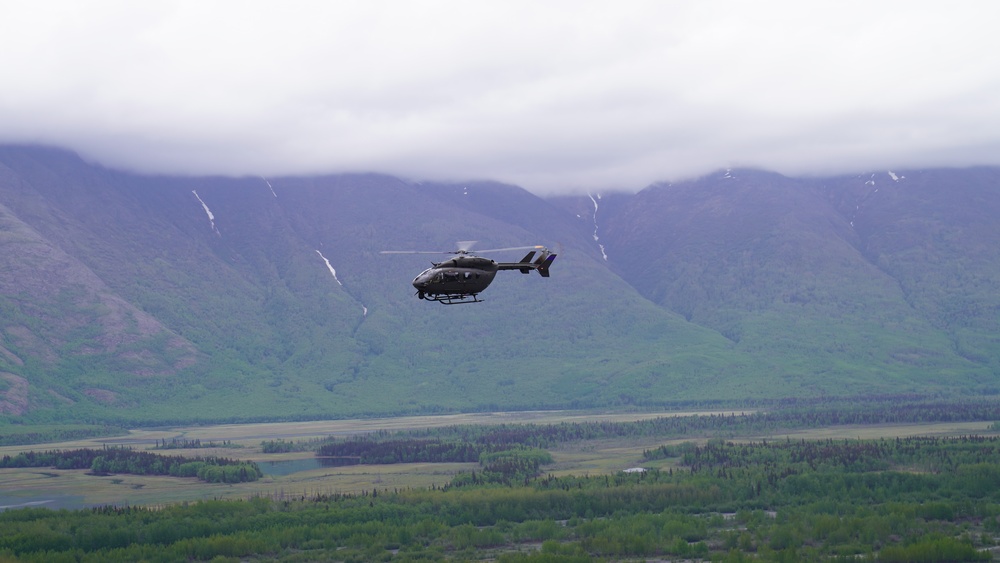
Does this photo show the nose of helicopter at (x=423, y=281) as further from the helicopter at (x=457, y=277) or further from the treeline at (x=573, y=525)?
the treeline at (x=573, y=525)

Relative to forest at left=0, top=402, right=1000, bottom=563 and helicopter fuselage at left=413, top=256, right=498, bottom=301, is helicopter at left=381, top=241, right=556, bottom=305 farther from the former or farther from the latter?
forest at left=0, top=402, right=1000, bottom=563

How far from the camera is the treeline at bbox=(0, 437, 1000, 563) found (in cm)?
15438

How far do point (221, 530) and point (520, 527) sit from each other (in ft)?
133

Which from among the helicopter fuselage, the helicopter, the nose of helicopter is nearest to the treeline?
the helicopter

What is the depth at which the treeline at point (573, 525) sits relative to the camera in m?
154

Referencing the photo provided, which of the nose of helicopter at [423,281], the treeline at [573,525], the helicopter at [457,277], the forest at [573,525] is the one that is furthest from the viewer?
the treeline at [573,525]

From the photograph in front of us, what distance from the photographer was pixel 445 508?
184m

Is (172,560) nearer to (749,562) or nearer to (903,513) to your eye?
(749,562)

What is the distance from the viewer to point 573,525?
569ft

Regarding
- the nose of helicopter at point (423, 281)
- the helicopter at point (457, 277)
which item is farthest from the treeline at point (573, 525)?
the nose of helicopter at point (423, 281)

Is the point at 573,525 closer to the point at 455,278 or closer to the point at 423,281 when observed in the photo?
the point at 455,278

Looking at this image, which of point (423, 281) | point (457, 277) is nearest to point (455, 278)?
point (457, 277)

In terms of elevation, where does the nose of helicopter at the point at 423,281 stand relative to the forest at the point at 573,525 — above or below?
above

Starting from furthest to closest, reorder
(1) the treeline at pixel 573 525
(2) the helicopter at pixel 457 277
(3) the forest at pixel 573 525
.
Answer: (1) the treeline at pixel 573 525
(3) the forest at pixel 573 525
(2) the helicopter at pixel 457 277
